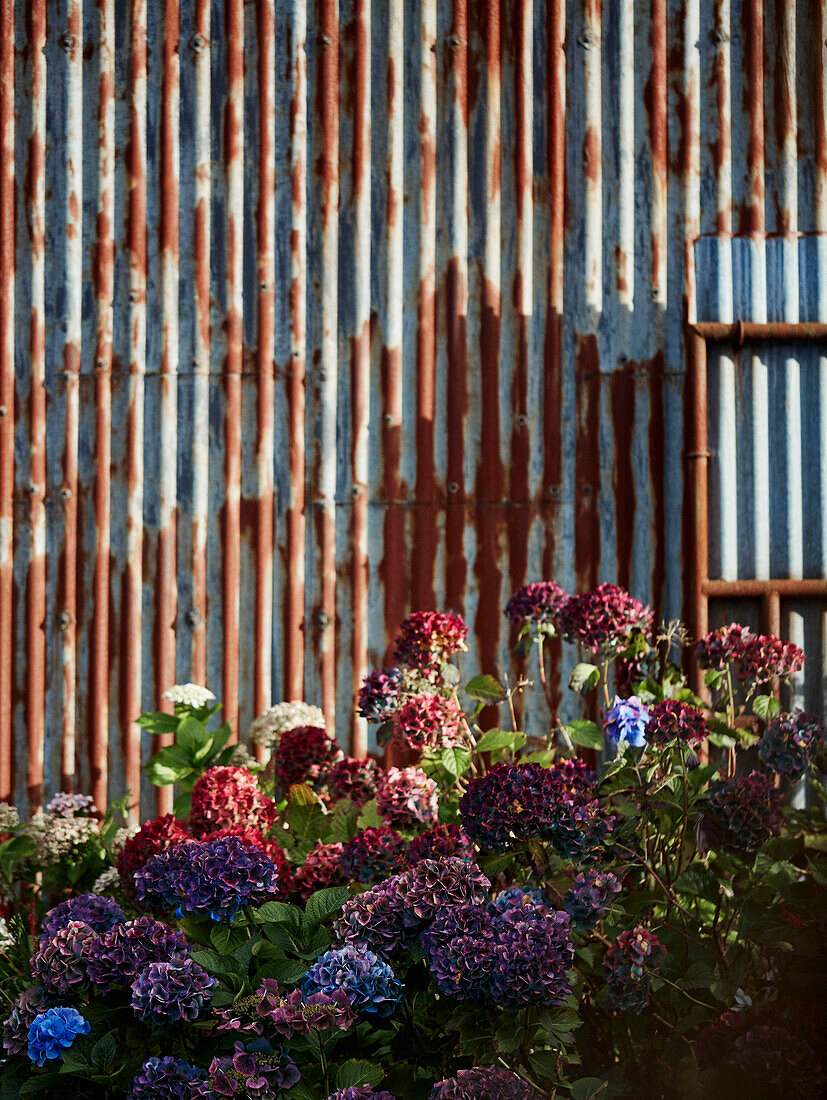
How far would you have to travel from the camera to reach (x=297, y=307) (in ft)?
11.4

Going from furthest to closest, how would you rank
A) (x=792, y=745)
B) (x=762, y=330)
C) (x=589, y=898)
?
(x=762, y=330) < (x=792, y=745) < (x=589, y=898)

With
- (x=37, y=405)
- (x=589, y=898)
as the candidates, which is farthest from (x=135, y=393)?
(x=589, y=898)

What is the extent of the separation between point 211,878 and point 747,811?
3.49ft

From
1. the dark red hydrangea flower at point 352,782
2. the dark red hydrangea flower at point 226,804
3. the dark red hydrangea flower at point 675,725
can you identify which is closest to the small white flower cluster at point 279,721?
the dark red hydrangea flower at point 352,782

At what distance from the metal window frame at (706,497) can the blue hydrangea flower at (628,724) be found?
123cm

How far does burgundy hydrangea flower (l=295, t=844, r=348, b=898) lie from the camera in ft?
6.51

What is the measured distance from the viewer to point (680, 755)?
204 centimetres

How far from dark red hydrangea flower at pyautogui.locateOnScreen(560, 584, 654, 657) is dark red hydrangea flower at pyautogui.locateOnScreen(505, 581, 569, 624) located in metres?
0.10

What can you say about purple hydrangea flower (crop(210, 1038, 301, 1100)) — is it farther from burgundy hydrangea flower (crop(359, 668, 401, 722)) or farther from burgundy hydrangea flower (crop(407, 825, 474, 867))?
burgundy hydrangea flower (crop(359, 668, 401, 722))

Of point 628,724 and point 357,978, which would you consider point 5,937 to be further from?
point 628,724

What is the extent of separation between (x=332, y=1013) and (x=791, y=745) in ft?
3.78

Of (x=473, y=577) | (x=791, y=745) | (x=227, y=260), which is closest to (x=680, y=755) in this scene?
(x=791, y=745)

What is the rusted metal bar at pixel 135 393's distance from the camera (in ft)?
11.3

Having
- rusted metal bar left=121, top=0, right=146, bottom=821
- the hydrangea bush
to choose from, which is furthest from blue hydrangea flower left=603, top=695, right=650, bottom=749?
rusted metal bar left=121, top=0, right=146, bottom=821
